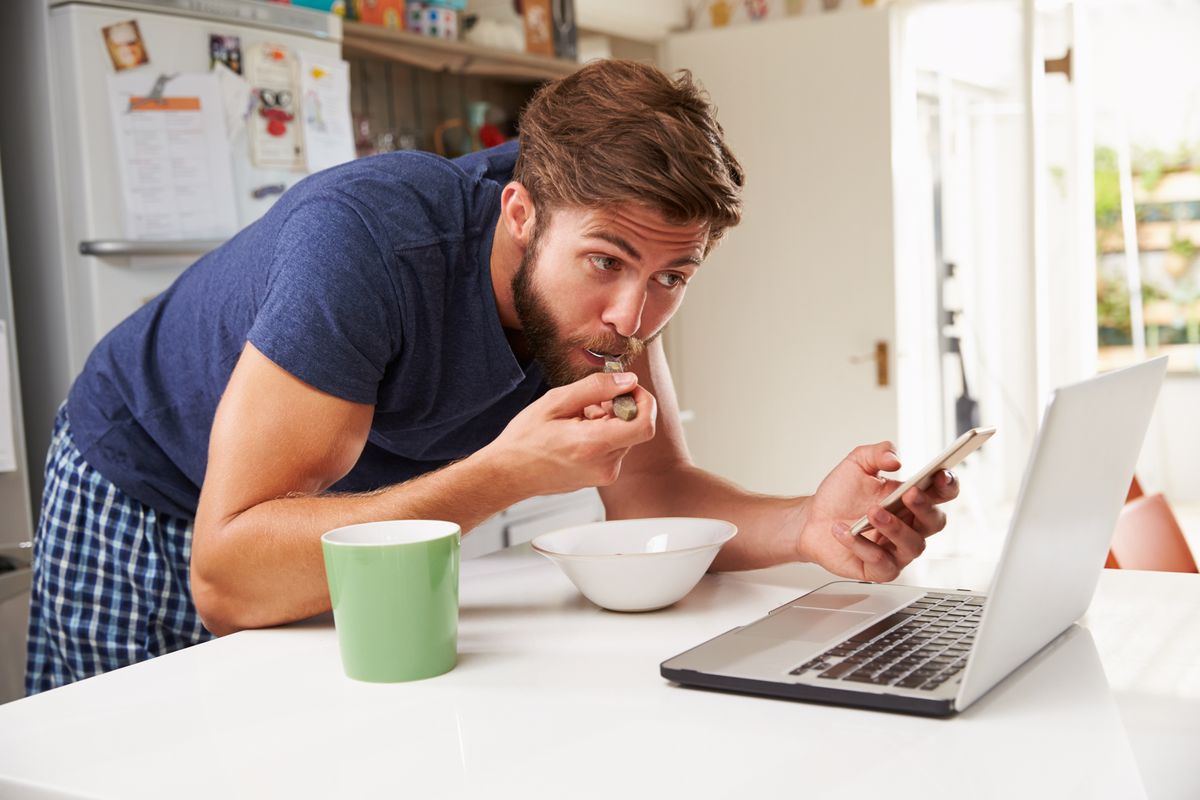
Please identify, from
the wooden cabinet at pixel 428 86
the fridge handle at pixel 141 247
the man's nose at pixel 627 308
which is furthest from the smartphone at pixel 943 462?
the wooden cabinet at pixel 428 86

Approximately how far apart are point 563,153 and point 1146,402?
23.0 inches

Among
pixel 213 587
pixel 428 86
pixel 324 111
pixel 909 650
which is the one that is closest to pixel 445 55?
pixel 428 86

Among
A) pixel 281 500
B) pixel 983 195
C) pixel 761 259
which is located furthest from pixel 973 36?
pixel 281 500

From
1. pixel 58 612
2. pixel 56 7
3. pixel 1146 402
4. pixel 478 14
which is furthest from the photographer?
pixel 478 14

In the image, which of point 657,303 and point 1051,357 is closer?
point 657,303

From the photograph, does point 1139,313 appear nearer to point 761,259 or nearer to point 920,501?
point 761,259

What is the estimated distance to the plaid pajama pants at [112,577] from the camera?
1.37 metres

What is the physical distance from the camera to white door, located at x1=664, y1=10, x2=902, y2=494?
385 centimetres

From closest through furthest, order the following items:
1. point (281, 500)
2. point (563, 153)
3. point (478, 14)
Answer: point (281, 500), point (563, 153), point (478, 14)

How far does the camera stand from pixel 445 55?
3232 millimetres

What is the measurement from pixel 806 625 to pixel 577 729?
273mm

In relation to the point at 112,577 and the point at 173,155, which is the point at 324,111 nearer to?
the point at 173,155

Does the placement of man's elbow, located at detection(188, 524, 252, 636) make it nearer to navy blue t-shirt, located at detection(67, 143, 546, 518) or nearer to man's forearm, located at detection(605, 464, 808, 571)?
navy blue t-shirt, located at detection(67, 143, 546, 518)

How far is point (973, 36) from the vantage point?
19.2 ft
